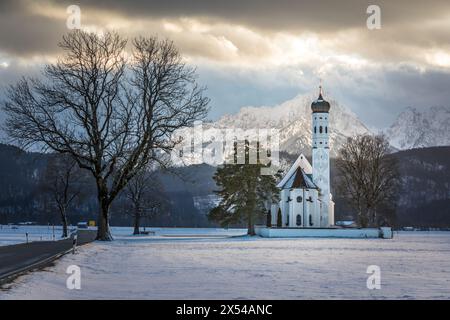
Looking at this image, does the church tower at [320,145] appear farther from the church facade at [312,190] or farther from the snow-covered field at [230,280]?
the snow-covered field at [230,280]

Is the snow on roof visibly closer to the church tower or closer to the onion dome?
the church tower

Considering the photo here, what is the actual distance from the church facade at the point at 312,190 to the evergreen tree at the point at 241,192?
16.6 meters

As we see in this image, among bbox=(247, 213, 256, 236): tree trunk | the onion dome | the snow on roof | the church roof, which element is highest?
the onion dome

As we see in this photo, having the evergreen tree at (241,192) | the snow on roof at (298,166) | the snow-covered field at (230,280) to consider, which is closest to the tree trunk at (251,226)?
the evergreen tree at (241,192)

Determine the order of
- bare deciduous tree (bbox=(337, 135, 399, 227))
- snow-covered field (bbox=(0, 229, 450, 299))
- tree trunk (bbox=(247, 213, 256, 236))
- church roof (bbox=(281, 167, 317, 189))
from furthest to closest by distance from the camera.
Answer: church roof (bbox=(281, 167, 317, 189)), bare deciduous tree (bbox=(337, 135, 399, 227)), tree trunk (bbox=(247, 213, 256, 236)), snow-covered field (bbox=(0, 229, 450, 299))

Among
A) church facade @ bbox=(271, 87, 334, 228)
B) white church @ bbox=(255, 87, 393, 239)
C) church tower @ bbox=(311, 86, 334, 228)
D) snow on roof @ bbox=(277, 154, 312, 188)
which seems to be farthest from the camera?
church tower @ bbox=(311, 86, 334, 228)

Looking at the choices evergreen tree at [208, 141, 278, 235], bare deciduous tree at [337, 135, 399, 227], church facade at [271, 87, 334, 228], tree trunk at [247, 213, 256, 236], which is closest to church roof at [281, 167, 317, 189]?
church facade at [271, 87, 334, 228]

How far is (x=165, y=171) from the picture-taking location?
184 feet

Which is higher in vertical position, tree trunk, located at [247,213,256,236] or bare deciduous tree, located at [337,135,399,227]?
bare deciduous tree, located at [337,135,399,227]

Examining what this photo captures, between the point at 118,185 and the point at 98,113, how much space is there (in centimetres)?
613

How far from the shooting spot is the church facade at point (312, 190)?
104m

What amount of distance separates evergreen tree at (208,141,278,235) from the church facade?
54.5 feet

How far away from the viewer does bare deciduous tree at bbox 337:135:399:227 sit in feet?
281
